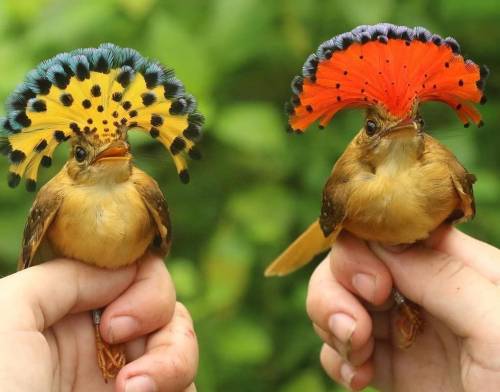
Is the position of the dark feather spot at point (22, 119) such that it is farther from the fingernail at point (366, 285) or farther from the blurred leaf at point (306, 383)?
the blurred leaf at point (306, 383)

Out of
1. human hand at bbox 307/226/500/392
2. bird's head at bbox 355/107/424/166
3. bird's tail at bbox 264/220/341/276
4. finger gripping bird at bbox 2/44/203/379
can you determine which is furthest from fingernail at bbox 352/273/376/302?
finger gripping bird at bbox 2/44/203/379

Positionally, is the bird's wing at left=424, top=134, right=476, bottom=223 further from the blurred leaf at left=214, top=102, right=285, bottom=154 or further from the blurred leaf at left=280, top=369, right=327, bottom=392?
the blurred leaf at left=280, top=369, right=327, bottom=392

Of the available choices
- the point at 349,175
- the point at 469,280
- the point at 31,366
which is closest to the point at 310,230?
the point at 349,175

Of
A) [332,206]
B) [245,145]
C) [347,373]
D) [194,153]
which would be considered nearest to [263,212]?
[245,145]

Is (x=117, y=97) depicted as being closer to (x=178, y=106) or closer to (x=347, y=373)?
(x=178, y=106)

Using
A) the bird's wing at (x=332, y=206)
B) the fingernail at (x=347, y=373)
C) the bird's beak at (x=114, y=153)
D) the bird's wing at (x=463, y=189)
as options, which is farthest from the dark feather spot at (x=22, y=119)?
the fingernail at (x=347, y=373)
